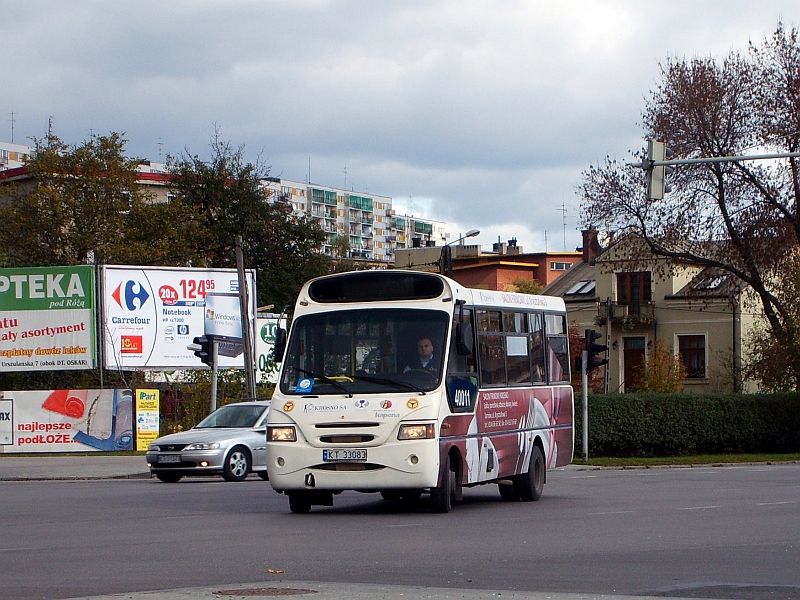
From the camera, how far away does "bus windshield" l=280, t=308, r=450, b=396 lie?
56.7ft

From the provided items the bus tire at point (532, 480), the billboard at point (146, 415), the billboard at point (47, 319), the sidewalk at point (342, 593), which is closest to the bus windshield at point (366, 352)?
the bus tire at point (532, 480)

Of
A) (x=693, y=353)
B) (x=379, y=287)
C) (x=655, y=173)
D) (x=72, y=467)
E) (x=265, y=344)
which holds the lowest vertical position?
(x=72, y=467)

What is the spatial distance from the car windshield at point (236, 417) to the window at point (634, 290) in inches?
1966

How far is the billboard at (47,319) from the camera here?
49406mm

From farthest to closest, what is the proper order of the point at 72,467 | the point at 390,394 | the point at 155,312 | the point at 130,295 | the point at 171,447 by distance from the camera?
the point at 155,312 → the point at 130,295 → the point at 72,467 → the point at 171,447 → the point at 390,394

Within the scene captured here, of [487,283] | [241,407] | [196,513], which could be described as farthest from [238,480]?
[487,283]

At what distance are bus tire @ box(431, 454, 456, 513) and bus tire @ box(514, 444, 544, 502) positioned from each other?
270 centimetres

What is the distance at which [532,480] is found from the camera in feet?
66.3

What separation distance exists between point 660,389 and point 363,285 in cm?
4910

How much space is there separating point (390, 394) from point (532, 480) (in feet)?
13.0

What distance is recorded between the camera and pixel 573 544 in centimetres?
1375

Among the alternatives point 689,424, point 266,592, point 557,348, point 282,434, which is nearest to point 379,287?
point 282,434

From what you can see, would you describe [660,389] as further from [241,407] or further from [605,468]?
[241,407]

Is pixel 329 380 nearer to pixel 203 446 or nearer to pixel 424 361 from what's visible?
pixel 424 361
